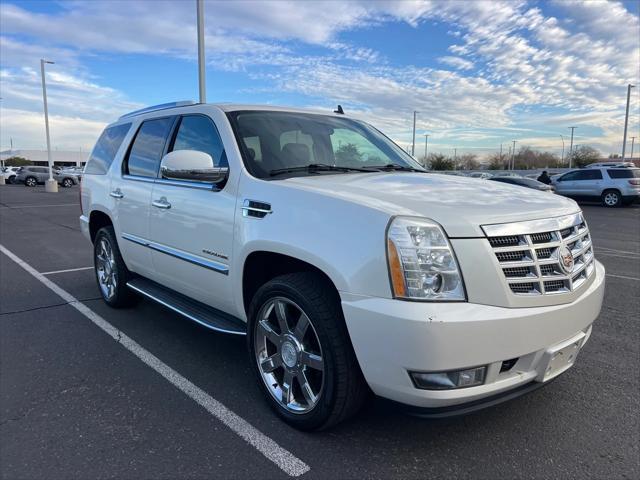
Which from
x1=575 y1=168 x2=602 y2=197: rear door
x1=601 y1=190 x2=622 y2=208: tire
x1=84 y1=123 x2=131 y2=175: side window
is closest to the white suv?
x1=84 y1=123 x2=131 y2=175: side window

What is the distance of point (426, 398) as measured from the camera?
91.0 inches

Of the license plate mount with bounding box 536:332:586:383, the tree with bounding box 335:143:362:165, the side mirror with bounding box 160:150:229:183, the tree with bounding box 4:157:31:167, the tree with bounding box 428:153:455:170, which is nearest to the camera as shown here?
the license plate mount with bounding box 536:332:586:383

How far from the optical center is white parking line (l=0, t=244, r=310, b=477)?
2602 mm

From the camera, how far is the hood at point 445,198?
2420 millimetres

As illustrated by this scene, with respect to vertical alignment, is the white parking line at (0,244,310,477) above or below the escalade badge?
below

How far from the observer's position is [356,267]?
2.42 meters

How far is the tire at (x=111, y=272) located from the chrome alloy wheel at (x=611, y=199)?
22.9 metres

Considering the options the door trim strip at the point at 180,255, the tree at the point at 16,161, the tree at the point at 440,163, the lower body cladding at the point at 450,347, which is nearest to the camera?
the lower body cladding at the point at 450,347

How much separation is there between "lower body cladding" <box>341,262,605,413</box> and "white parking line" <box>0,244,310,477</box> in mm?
639

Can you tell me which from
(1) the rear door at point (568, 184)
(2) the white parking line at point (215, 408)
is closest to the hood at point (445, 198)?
(2) the white parking line at point (215, 408)

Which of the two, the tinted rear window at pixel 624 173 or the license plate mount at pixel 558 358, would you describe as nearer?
the license plate mount at pixel 558 358

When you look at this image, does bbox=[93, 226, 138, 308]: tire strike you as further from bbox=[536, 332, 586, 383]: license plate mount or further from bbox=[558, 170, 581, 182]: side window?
bbox=[558, 170, 581, 182]: side window

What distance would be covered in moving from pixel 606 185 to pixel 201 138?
2316cm

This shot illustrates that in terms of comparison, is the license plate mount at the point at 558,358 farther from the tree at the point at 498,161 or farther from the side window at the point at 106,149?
the tree at the point at 498,161
